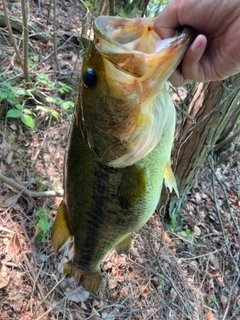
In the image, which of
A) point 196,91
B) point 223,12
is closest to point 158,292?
point 196,91

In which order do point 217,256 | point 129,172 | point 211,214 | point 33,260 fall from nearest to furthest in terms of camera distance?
point 129,172, point 33,260, point 217,256, point 211,214

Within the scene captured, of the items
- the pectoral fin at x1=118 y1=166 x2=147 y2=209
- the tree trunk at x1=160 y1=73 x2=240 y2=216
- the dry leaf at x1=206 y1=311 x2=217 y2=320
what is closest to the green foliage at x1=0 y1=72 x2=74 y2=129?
the tree trunk at x1=160 y1=73 x2=240 y2=216

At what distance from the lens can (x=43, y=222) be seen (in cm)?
270

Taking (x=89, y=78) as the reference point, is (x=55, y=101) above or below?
below

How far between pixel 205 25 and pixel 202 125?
1.83m

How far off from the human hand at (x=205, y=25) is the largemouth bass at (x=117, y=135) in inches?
2.6

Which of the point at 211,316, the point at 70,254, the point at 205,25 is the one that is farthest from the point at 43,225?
the point at 211,316

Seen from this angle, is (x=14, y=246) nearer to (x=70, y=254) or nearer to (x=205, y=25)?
(x=70, y=254)

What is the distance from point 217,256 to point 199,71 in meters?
3.02

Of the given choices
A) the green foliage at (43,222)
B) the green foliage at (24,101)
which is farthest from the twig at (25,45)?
the green foliage at (43,222)

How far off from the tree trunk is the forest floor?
267 mm

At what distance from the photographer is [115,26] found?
1.21m

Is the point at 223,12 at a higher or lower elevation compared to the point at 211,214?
higher

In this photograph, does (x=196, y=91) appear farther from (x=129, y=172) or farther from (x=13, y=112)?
(x=129, y=172)
